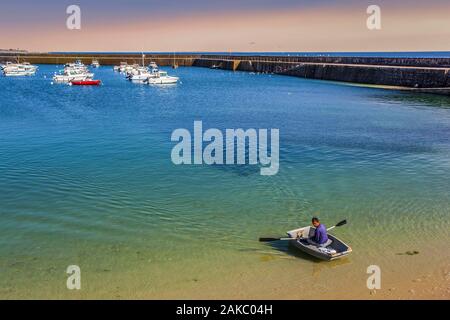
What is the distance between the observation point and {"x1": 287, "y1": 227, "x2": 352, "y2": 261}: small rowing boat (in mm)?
12802

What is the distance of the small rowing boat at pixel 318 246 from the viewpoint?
12.8 meters

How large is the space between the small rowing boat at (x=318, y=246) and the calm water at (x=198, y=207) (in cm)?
37

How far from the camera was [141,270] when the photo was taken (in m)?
12.5

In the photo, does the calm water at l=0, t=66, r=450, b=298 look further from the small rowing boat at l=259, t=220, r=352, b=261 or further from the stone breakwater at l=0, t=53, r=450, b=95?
the stone breakwater at l=0, t=53, r=450, b=95

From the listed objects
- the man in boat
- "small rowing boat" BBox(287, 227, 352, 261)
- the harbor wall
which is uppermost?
the harbor wall

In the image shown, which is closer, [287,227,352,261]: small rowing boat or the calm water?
the calm water

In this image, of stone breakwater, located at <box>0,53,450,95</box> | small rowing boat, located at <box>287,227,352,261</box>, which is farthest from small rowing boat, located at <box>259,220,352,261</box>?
stone breakwater, located at <box>0,53,450,95</box>

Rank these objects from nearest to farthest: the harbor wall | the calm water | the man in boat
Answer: the calm water
the man in boat
the harbor wall

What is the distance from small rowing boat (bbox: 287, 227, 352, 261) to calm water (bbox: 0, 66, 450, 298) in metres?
0.37

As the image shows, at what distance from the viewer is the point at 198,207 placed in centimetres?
1728

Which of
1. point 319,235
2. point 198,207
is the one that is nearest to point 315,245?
point 319,235

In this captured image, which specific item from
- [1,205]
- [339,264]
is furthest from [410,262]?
[1,205]

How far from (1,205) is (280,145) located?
1742cm
